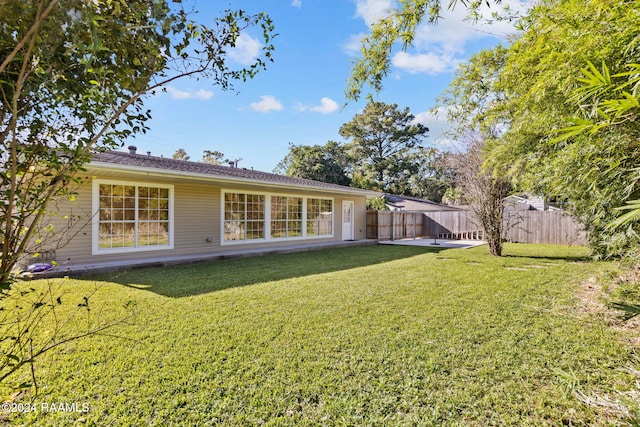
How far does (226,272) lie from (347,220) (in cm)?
875

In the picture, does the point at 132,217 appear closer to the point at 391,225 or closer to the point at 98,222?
the point at 98,222

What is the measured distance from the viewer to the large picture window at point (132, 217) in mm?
7871

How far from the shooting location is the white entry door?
1490cm

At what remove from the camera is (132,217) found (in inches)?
329

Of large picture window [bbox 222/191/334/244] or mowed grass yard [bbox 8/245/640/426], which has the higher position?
large picture window [bbox 222/191/334/244]

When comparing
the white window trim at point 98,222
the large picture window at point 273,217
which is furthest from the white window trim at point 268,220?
the white window trim at point 98,222

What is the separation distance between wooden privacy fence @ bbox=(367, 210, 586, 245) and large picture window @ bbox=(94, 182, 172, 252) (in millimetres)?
10223

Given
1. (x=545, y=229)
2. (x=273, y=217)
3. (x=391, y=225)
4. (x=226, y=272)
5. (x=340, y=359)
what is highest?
(x=273, y=217)

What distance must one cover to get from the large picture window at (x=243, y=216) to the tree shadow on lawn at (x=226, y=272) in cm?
139

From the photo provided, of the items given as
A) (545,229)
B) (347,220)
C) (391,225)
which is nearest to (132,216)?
(347,220)

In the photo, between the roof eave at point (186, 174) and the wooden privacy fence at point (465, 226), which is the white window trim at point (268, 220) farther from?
the wooden privacy fence at point (465, 226)

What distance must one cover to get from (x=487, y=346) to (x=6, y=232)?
3877 mm

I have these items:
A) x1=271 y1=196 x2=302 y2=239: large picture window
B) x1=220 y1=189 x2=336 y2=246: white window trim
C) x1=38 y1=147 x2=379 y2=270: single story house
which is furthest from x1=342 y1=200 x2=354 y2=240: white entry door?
x1=271 y1=196 x2=302 y2=239: large picture window

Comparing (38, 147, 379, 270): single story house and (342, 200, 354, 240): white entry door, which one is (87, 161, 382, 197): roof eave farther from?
(342, 200, 354, 240): white entry door
